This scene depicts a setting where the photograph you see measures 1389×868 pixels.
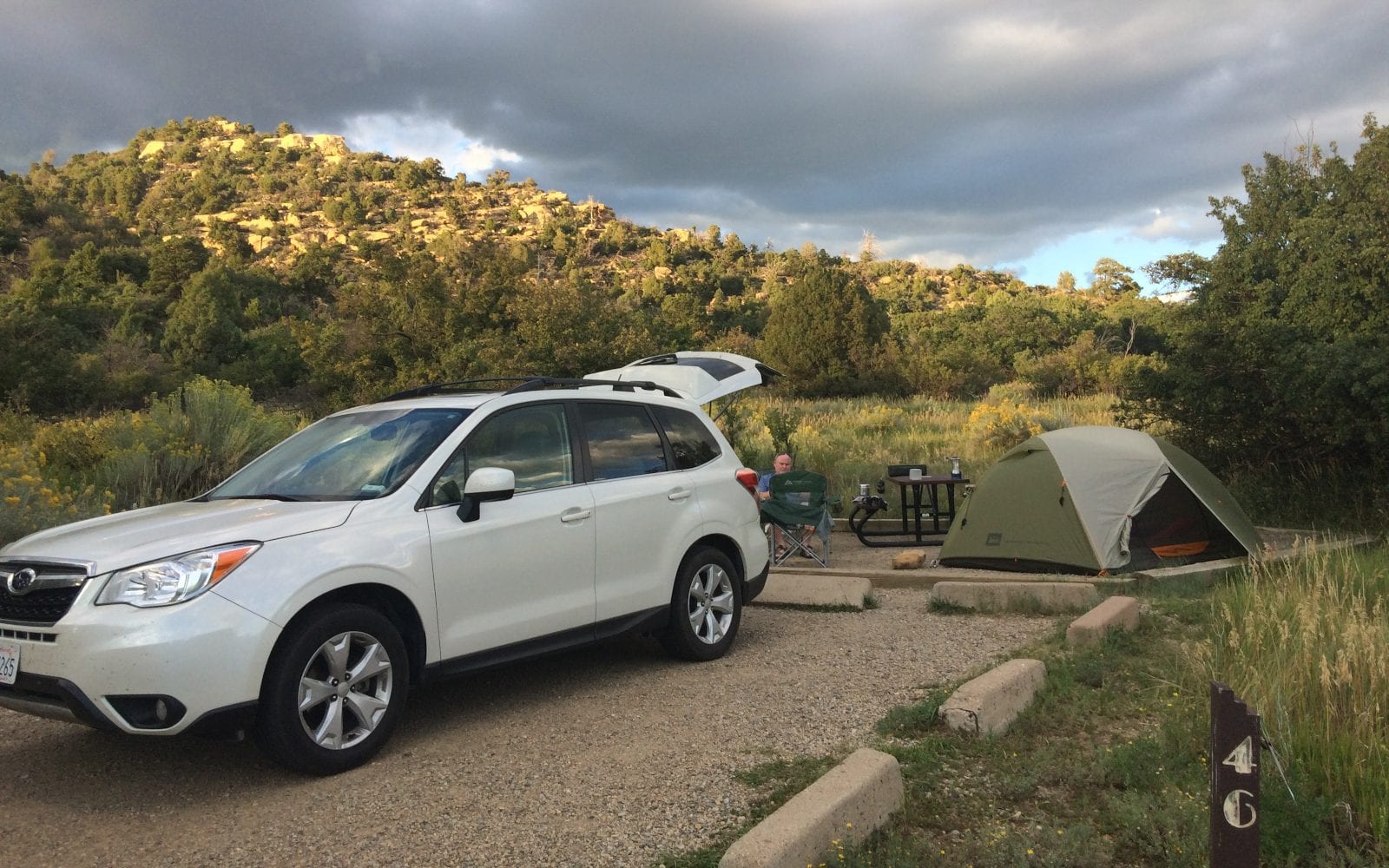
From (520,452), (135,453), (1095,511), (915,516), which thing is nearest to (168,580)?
(520,452)

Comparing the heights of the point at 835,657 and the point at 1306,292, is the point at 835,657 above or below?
below

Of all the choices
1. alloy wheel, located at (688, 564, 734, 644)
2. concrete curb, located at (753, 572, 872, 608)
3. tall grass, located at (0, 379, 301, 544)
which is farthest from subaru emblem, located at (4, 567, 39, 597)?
concrete curb, located at (753, 572, 872, 608)

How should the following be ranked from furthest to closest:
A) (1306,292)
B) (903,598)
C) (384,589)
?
(1306,292)
(903,598)
(384,589)

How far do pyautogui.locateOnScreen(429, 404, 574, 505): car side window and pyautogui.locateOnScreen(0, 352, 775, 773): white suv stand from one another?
12 millimetres

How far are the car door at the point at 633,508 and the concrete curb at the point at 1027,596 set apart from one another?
3.20 metres

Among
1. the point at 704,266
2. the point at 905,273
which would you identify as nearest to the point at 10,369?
the point at 704,266

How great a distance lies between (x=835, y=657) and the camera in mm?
6957

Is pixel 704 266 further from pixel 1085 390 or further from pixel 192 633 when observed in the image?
pixel 192 633

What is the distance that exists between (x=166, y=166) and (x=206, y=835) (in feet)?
303

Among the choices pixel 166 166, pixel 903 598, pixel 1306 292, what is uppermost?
pixel 166 166

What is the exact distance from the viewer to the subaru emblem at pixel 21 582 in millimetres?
4359

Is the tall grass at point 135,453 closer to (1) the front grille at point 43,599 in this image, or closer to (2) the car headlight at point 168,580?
(1) the front grille at point 43,599

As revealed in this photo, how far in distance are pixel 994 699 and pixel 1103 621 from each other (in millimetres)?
2161

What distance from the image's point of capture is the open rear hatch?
1109 centimetres
